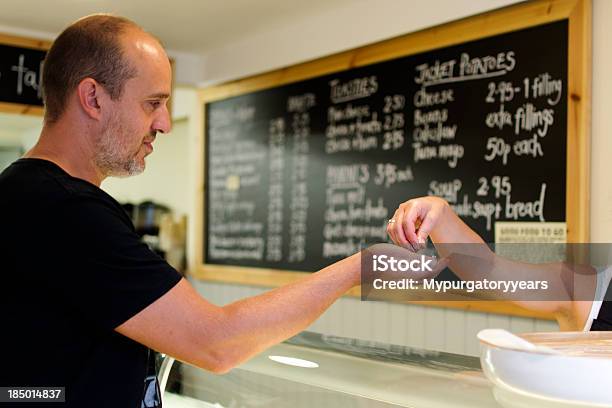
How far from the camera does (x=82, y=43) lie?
1132 mm

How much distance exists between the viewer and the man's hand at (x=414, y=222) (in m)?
1.17

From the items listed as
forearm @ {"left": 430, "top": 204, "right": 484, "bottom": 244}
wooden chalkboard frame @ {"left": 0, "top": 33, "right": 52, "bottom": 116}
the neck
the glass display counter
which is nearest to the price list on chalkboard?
wooden chalkboard frame @ {"left": 0, "top": 33, "right": 52, "bottom": 116}

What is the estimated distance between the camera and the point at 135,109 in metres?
1.16

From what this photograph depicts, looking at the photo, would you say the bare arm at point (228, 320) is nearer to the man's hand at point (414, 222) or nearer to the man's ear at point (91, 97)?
the man's hand at point (414, 222)

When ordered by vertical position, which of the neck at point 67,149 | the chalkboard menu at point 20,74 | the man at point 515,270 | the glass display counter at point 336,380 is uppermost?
the chalkboard menu at point 20,74

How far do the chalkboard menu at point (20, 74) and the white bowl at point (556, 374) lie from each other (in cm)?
343

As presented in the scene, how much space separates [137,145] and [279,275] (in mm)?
2716

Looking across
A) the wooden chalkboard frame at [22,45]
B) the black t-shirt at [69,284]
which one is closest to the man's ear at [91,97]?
the black t-shirt at [69,284]

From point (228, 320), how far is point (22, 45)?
10.8 ft

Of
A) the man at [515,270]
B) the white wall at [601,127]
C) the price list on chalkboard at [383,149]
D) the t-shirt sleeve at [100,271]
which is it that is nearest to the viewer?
the t-shirt sleeve at [100,271]

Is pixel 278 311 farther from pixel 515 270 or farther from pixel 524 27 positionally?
pixel 524 27

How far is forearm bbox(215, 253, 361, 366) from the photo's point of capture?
41.2 inches

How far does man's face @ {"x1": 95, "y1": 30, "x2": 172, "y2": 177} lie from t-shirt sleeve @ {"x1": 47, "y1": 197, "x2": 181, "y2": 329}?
6.6 inches

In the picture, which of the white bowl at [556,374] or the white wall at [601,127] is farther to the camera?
the white wall at [601,127]
